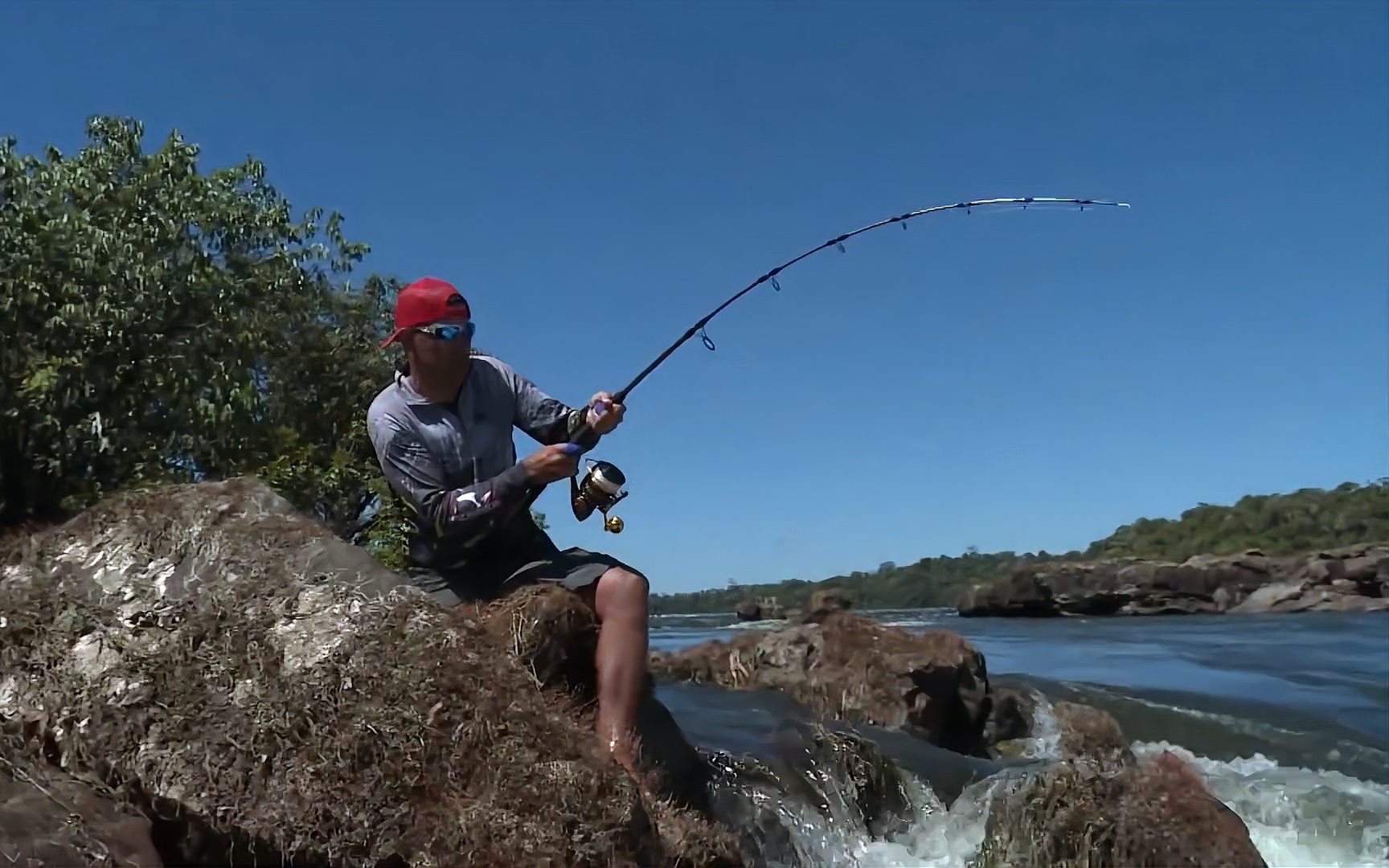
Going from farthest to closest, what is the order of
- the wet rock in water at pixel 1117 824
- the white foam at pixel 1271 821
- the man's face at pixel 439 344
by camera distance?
the white foam at pixel 1271 821, the wet rock in water at pixel 1117 824, the man's face at pixel 439 344

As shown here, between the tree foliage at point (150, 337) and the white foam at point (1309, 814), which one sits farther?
the tree foliage at point (150, 337)

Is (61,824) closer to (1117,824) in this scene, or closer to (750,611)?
(1117,824)

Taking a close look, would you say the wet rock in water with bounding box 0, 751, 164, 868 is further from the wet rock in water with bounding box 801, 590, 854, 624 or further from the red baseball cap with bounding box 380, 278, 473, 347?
the wet rock in water with bounding box 801, 590, 854, 624

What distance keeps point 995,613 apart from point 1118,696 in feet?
172

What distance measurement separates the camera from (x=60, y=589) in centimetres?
459

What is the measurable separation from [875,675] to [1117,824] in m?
5.35

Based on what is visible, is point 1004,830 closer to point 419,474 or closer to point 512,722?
point 512,722

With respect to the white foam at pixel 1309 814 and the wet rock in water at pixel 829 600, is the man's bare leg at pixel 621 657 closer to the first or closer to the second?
the white foam at pixel 1309 814

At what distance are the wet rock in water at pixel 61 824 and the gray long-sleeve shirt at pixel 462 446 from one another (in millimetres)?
1693

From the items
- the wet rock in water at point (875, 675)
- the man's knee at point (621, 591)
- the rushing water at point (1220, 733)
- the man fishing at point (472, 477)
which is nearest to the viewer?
the man fishing at point (472, 477)

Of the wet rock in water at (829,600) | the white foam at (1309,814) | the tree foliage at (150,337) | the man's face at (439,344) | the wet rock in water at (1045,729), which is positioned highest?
the tree foliage at (150,337)

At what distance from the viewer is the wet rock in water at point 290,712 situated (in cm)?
410

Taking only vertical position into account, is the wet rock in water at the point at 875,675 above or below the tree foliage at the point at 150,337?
below

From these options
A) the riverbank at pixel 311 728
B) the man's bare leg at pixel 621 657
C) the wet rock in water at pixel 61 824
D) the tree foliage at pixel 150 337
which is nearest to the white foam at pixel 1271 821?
the riverbank at pixel 311 728
